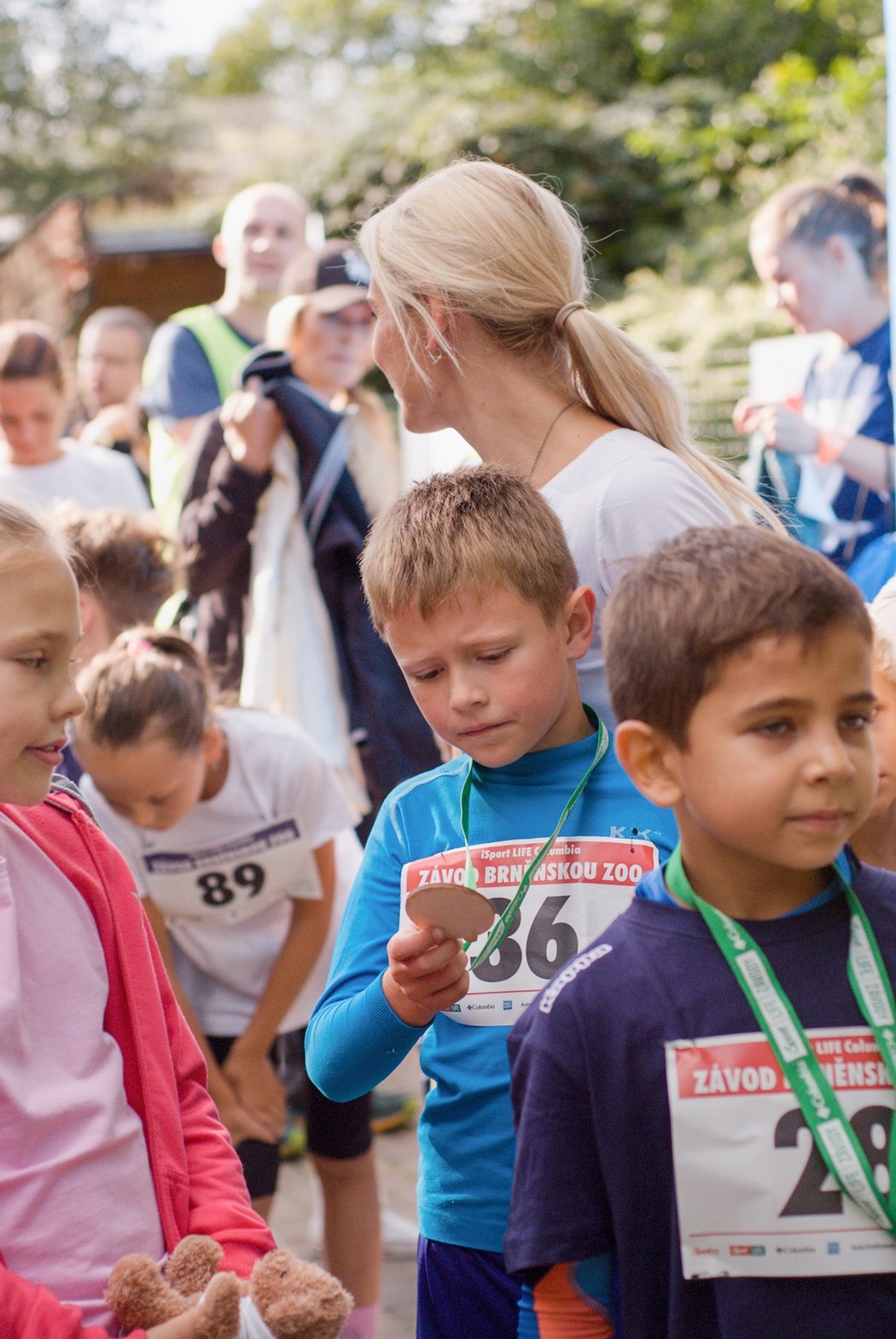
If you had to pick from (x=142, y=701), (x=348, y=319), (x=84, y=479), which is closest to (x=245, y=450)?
(x=348, y=319)

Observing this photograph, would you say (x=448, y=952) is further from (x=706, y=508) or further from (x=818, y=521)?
(x=818, y=521)

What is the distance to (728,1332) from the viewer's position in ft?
4.60

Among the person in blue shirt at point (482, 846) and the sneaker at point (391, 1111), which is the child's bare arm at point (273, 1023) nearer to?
the person in blue shirt at point (482, 846)

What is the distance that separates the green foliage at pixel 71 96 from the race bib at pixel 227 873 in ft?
113

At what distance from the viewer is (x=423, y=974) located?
1680 mm

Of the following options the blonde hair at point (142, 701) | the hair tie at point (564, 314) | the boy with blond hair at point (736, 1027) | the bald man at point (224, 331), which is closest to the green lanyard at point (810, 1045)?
the boy with blond hair at point (736, 1027)

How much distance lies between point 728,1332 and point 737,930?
1.21ft

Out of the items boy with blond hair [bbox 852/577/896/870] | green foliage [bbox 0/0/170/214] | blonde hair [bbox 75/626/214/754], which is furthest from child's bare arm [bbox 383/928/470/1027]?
green foliage [bbox 0/0/170/214]

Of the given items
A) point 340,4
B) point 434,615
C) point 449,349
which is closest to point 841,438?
point 449,349

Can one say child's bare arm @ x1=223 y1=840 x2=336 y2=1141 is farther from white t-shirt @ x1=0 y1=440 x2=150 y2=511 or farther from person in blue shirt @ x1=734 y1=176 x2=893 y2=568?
white t-shirt @ x1=0 y1=440 x2=150 y2=511

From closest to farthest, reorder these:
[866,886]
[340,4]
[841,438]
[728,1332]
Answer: [728,1332]
[866,886]
[841,438]
[340,4]

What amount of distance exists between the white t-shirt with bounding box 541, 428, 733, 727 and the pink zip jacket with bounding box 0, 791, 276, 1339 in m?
0.69

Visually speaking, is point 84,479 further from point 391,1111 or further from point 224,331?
point 391,1111

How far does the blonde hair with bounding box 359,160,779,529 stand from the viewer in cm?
229
